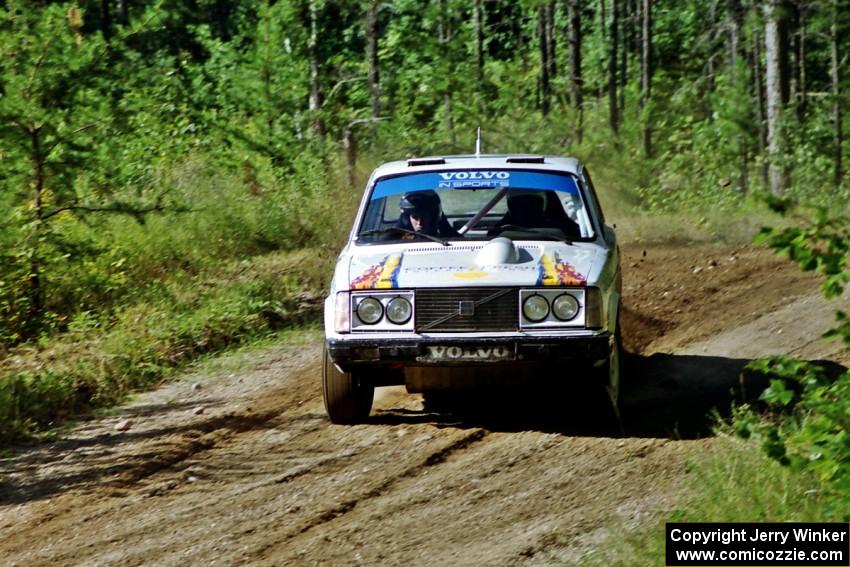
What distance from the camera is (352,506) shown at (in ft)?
19.8

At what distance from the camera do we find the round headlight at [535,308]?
7.00 metres

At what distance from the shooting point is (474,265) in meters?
7.21

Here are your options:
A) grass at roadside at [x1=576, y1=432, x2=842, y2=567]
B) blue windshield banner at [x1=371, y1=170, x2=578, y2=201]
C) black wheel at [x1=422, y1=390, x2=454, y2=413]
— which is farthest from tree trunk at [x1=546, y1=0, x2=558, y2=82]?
grass at roadside at [x1=576, y1=432, x2=842, y2=567]

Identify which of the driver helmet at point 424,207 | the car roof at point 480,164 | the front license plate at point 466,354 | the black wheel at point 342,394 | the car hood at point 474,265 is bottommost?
the black wheel at point 342,394

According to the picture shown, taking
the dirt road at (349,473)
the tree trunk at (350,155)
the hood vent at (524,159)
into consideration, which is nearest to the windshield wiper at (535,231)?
the hood vent at (524,159)

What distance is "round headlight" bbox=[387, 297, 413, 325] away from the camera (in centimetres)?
709

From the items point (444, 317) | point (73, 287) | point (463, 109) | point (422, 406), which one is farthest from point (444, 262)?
point (463, 109)

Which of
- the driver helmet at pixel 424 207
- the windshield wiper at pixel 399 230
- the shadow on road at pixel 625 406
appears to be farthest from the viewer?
the driver helmet at pixel 424 207

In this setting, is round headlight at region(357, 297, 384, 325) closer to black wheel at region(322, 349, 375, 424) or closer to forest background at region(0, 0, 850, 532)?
black wheel at region(322, 349, 375, 424)

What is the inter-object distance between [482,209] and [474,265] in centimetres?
106

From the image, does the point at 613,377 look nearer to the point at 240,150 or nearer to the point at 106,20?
the point at 240,150

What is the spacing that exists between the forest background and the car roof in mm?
1804

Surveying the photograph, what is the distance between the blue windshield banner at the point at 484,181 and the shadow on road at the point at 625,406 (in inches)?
56.2

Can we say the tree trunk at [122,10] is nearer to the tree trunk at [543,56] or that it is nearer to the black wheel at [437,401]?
the tree trunk at [543,56]
